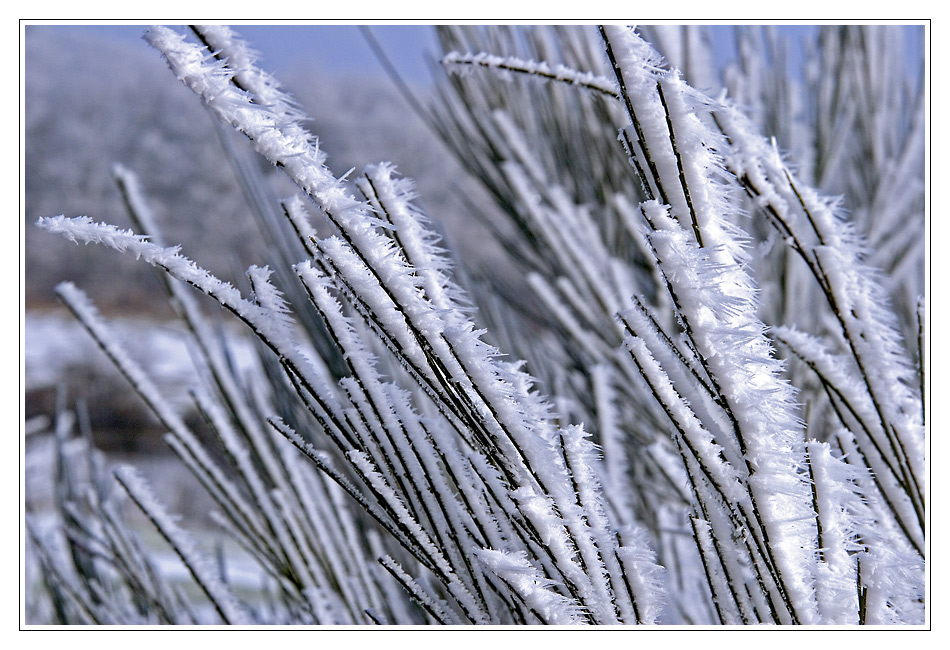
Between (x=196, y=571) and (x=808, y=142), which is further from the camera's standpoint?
(x=808, y=142)

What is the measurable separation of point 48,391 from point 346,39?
2.61m

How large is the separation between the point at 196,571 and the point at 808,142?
0.83 metres

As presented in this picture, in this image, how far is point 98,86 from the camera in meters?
2.60

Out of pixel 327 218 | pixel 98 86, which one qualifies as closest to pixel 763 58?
pixel 327 218

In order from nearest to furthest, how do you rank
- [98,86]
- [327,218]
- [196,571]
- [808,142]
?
[327,218] < [196,571] < [808,142] < [98,86]

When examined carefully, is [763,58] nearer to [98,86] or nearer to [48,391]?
[98,86]

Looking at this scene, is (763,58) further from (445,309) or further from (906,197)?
(445,309)

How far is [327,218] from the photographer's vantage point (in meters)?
0.27
